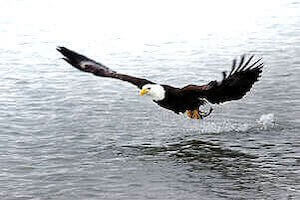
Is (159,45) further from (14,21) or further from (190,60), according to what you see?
(14,21)

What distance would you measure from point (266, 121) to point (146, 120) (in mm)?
1954

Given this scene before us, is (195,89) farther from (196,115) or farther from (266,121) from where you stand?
(266,121)

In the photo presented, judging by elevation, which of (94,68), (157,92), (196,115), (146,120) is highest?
(94,68)

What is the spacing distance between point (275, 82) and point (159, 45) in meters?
5.29

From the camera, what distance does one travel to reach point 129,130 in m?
10.8

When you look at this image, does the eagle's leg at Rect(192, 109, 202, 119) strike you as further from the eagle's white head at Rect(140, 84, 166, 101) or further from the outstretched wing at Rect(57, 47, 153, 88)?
the outstretched wing at Rect(57, 47, 153, 88)

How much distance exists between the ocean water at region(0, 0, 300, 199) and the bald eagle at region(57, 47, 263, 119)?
1.85 feet

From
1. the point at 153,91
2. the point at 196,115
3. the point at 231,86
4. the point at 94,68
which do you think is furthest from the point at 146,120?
the point at 231,86

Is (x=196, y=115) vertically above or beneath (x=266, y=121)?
above

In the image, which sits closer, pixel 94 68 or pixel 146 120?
pixel 94 68

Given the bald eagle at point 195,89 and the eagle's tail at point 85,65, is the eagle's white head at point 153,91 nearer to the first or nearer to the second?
the bald eagle at point 195,89

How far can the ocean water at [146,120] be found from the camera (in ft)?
28.2

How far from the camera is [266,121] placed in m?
10.7

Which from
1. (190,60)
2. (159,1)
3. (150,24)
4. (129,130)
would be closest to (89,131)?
(129,130)
